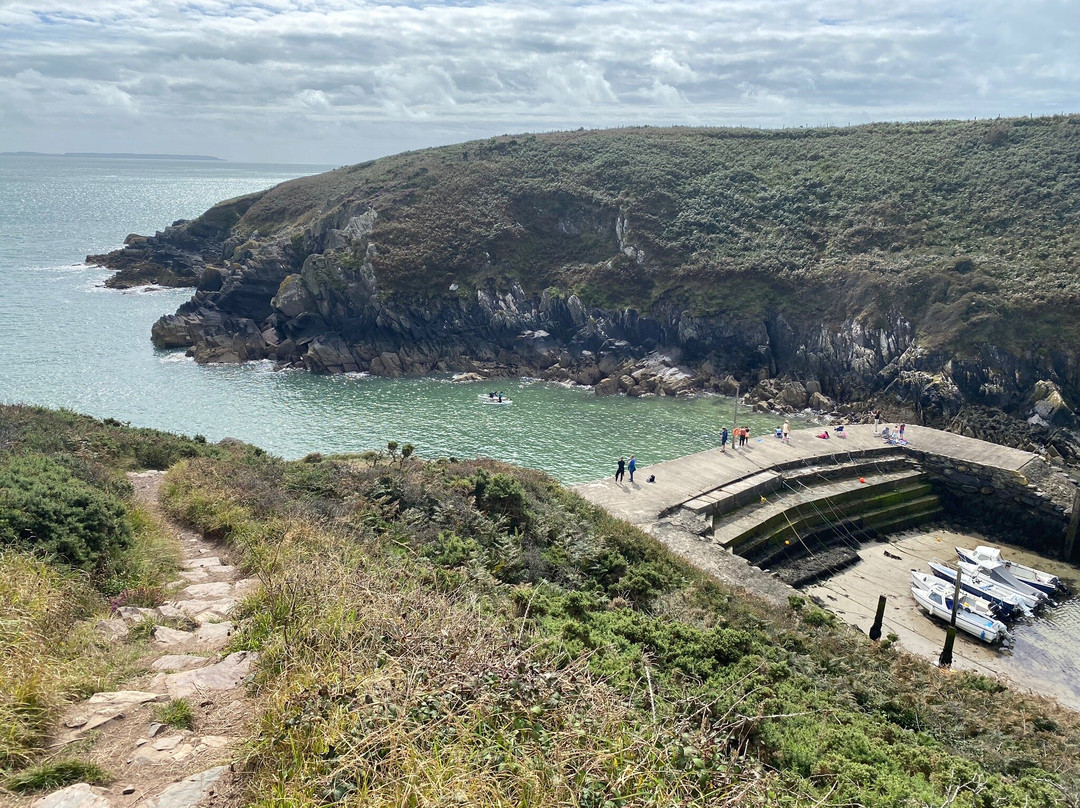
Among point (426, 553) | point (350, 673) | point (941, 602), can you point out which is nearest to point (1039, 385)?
point (941, 602)

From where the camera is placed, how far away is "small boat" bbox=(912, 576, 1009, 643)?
17.4 metres

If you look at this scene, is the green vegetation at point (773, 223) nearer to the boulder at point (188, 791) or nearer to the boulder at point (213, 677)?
the boulder at point (213, 677)

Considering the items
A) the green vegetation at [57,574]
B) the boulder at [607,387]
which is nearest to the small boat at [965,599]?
the green vegetation at [57,574]

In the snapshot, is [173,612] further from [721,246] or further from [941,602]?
[721,246]

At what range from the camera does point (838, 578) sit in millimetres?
20484

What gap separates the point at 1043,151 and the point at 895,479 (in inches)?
1434

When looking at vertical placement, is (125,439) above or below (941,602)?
above

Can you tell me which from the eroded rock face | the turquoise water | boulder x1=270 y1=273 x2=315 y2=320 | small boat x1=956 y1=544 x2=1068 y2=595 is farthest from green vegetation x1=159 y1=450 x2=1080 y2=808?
boulder x1=270 y1=273 x2=315 y2=320

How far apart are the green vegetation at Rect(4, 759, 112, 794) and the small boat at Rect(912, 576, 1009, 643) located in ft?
65.1

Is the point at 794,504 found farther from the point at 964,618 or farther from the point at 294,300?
the point at 294,300

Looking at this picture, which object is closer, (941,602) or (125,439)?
(125,439)

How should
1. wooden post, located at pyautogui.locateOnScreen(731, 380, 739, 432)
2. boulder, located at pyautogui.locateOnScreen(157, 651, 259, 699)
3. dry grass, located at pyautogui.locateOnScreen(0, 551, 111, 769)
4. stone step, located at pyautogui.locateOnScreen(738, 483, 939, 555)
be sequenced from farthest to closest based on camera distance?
wooden post, located at pyautogui.locateOnScreen(731, 380, 739, 432)
stone step, located at pyautogui.locateOnScreen(738, 483, 939, 555)
boulder, located at pyautogui.locateOnScreen(157, 651, 259, 699)
dry grass, located at pyautogui.locateOnScreen(0, 551, 111, 769)

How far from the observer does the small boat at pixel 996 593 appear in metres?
18.6

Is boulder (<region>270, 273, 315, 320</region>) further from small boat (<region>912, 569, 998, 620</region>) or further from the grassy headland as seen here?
small boat (<region>912, 569, 998, 620</region>)
